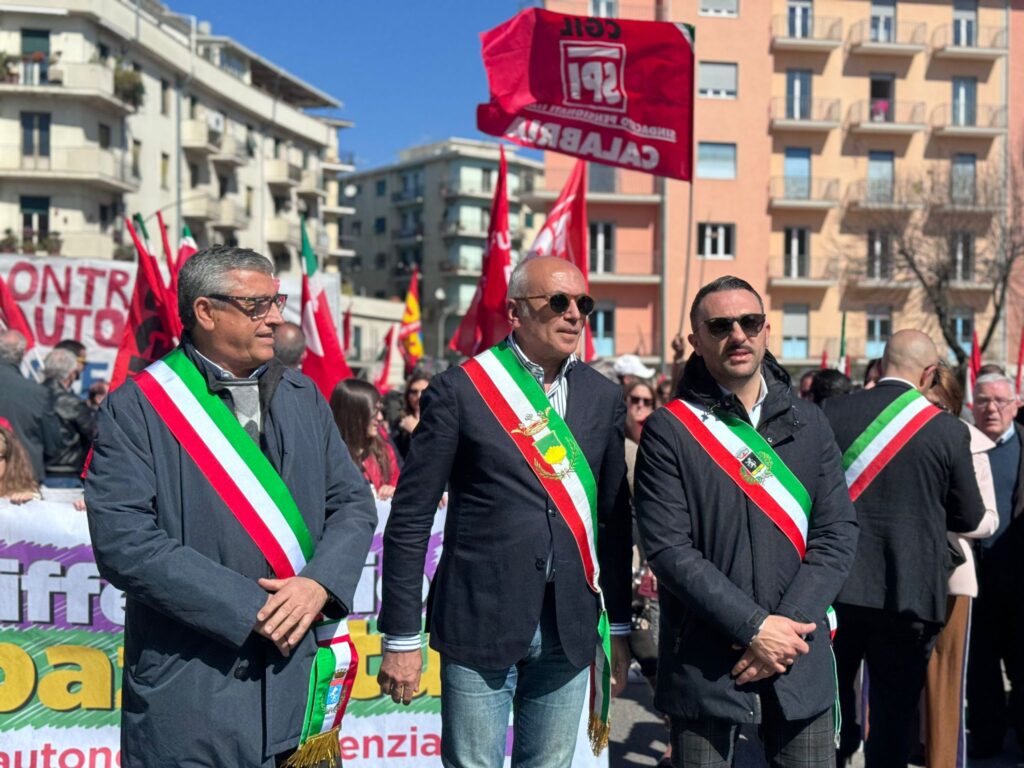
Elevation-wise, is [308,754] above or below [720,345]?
below

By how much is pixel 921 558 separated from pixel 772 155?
40894 mm

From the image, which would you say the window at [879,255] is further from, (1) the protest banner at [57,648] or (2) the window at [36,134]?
(1) the protest banner at [57,648]

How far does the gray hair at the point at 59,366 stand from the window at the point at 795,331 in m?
37.7

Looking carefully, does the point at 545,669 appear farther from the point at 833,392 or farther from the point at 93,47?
the point at 93,47

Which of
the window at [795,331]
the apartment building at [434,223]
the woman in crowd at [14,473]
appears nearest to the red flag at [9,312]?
the woman in crowd at [14,473]

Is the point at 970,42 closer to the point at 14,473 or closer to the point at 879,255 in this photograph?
the point at 879,255

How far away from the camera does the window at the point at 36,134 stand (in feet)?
135

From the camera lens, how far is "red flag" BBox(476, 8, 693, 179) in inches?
310

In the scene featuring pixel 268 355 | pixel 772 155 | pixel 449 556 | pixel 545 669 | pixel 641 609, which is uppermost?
pixel 772 155

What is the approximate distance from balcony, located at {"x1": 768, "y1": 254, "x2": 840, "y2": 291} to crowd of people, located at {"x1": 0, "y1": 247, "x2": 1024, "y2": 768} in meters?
40.1

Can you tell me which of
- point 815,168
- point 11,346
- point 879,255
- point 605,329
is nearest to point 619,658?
point 11,346

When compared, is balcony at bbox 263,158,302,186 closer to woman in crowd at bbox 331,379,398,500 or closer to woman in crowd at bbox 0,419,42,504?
woman in crowd at bbox 0,419,42,504

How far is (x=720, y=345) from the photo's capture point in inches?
141

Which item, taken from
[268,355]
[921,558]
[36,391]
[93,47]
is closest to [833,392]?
[921,558]
